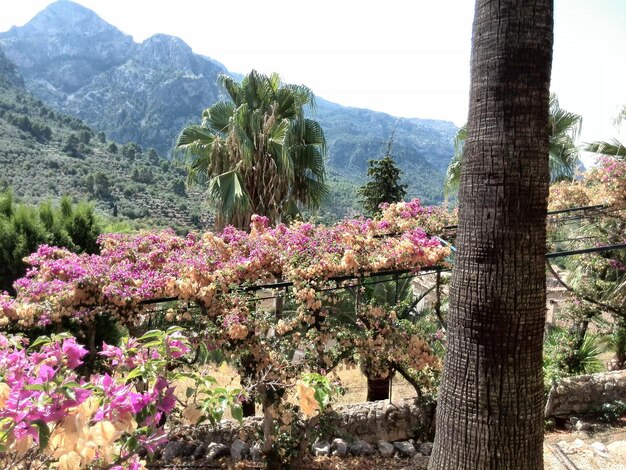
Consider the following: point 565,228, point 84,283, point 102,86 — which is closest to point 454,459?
point 84,283

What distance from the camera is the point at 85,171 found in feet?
153

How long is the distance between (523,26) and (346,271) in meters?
2.62

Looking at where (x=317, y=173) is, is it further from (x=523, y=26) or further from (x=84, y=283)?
(x=523, y=26)

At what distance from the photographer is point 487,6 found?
6.66 ft

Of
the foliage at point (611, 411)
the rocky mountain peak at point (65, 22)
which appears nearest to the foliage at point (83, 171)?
the foliage at point (611, 411)

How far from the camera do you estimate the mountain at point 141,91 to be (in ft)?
362

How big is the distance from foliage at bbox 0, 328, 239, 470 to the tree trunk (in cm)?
126

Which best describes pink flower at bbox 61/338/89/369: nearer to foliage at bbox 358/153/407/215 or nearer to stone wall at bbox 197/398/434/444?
stone wall at bbox 197/398/434/444

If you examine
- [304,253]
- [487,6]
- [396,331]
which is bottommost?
[396,331]

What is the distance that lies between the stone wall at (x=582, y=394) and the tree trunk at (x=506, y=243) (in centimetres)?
396

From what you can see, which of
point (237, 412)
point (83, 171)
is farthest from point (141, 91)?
point (237, 412)

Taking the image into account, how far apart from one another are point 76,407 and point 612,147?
30.7 feet

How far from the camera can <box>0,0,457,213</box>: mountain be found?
110 m

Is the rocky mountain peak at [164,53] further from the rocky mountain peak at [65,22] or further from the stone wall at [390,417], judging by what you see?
the stone wall at [390,417]
